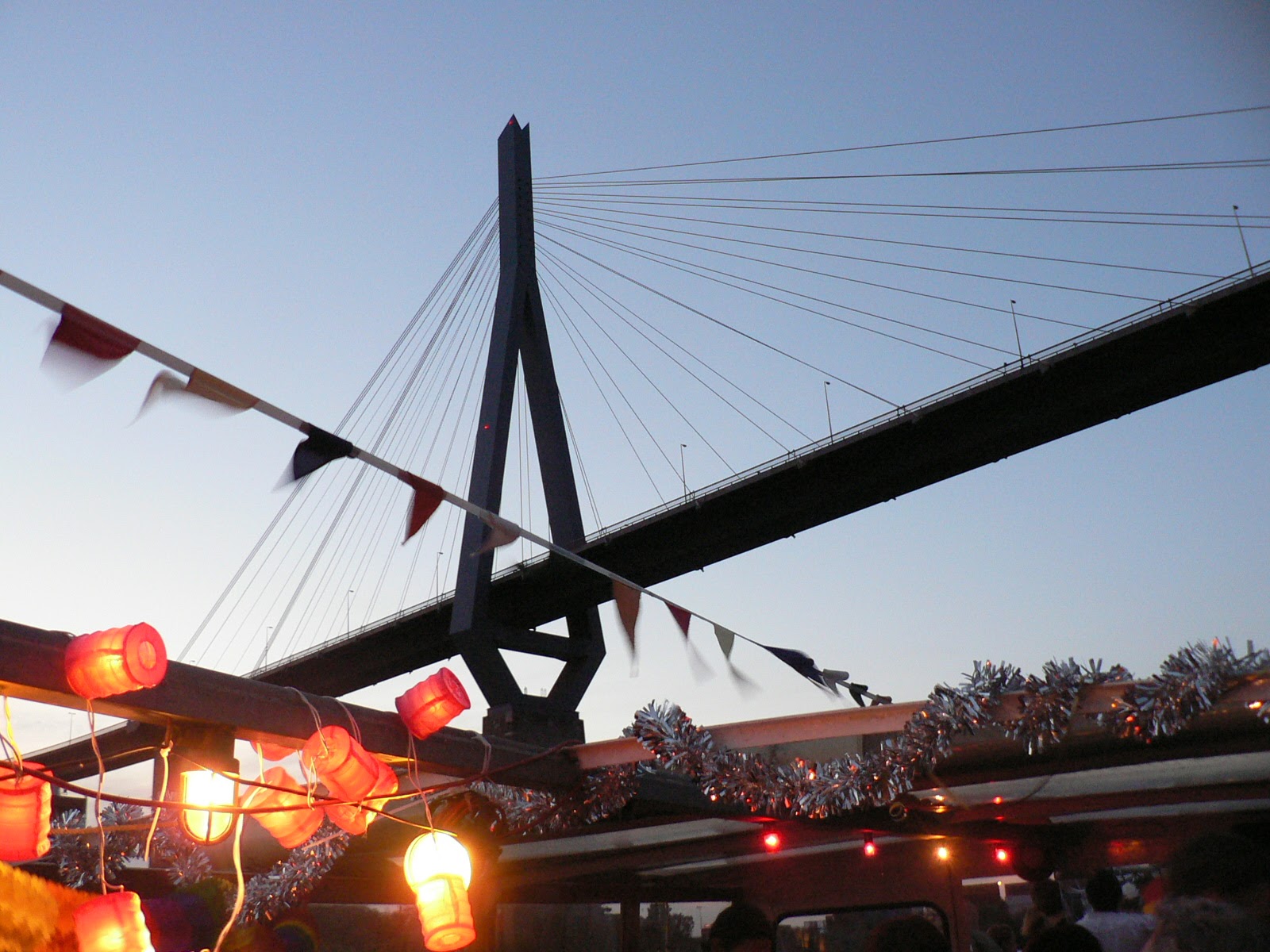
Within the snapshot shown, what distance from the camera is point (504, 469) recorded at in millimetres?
9094

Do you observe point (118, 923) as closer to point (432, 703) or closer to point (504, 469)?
point (432, 703)

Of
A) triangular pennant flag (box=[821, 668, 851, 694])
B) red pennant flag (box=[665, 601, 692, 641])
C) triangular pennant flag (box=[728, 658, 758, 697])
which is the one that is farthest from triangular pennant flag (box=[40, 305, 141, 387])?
triangular pennant flag (box=[821, 668, 851, 694])

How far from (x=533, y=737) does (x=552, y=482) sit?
14.4ft

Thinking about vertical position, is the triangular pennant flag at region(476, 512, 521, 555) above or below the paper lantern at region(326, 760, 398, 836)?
above

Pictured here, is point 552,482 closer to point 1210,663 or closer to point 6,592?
point 1210,663

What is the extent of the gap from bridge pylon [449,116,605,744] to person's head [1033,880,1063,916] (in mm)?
2898

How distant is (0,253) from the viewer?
7145 millimetres

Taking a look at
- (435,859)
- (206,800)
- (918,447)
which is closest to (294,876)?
(206,800)

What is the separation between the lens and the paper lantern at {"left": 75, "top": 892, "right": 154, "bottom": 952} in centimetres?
227

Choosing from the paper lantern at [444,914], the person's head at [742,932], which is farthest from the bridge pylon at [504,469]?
the person's head at [742,932]

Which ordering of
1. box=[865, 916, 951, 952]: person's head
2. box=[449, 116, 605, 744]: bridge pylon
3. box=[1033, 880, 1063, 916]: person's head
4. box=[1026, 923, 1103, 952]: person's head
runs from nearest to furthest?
box=[865, 916, 951, 952]: person's head, box=[1026, 923, 1103, 952]: person's head, box=[1033, 880, 1063, 916]: person's head, box=[449, 116, 605, 744]: bridge pylon

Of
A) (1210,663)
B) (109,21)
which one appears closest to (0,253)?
(109,21)

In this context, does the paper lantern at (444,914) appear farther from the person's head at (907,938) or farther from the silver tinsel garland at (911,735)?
the person's head at (907,938)

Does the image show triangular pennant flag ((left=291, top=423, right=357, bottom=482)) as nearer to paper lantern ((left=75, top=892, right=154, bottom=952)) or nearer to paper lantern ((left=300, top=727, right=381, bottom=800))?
paper lantern ((left=300, top=727, right=381, bottom=800))
